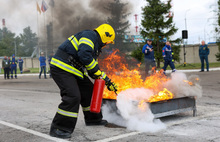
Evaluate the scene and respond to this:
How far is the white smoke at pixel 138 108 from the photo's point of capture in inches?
161

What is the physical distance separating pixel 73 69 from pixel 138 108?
1.17 meters

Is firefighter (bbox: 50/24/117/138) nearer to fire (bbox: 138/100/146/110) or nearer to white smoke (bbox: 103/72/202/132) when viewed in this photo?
white smoke (bbox: 103/72/202/132)

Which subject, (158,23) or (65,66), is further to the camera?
(158,23)

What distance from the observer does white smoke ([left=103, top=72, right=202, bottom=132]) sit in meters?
4.09

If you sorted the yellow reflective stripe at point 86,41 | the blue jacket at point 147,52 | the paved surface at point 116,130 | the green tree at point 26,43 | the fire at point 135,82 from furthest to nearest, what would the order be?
the green tree at point 26,43 → the blue jacket at point 147,52 → the fire at point 135,82 → the yellow reflective stripe at point 86,41 → the paved surface at point 116,130

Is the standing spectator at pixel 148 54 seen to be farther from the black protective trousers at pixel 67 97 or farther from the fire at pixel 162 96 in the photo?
the black protective trousers at pixel 67 97

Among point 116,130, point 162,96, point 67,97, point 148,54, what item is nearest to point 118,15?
point 148,54

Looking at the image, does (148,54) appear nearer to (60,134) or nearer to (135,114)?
(135,114)

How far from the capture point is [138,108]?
4.10m

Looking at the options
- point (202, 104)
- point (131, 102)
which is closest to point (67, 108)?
point (131, 102)

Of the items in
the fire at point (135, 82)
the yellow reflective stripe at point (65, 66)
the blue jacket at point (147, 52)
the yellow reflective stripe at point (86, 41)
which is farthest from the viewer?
the blue jacket at point (147, 52)

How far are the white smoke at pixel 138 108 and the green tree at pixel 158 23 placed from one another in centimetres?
2198

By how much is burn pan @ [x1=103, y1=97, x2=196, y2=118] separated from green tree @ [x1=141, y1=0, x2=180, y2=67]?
72.4ft

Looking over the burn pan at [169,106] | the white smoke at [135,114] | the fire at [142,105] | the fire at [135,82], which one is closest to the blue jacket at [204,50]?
the fire at [135,82]
